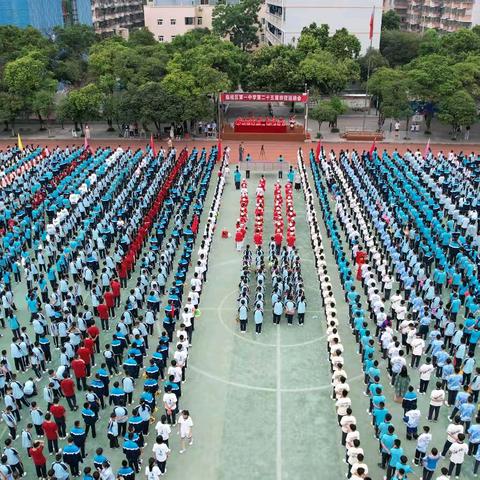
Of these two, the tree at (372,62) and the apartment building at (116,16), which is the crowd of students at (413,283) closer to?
the tree at (372,62)

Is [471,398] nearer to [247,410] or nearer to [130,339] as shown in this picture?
[247,410]

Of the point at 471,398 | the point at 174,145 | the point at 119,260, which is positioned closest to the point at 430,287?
the point at 471,398

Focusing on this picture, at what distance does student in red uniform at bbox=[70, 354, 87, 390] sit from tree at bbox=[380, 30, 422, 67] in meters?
50.1

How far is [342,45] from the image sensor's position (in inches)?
1834

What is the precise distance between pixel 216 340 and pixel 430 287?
21.3ft

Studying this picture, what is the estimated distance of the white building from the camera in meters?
52.2

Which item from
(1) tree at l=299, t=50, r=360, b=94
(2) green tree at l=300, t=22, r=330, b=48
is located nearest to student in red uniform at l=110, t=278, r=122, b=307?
(1) tree at l=299, t=50, r=360, b=94

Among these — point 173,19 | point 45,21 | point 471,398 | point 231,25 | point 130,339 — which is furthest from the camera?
point 173,19

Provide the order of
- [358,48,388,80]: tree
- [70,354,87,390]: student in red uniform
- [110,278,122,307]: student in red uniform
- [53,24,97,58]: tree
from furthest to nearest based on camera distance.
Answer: [53,24,97,58]: tree, [358,48,388,80]: tree, [110,278,122,307]: student in red uniform, [70,354,87,390]: student in red uniform

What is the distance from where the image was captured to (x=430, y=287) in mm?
15859

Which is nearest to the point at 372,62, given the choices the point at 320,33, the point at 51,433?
the point at 320,33

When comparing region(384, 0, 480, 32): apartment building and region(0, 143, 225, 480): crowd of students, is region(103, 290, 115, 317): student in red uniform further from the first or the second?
region(384, 0, 480, 32): apartment building

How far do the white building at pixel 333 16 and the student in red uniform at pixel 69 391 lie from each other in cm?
4826

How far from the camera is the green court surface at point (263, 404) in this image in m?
11.1
